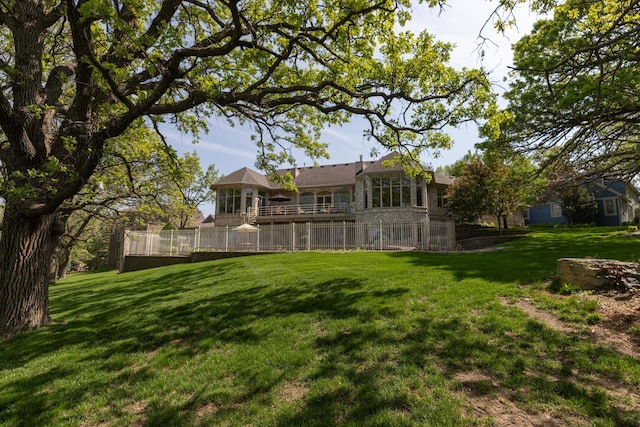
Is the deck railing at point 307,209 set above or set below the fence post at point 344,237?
above

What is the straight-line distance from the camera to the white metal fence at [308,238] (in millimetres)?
19766

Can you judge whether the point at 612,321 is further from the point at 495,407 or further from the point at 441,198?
the point at 441,198

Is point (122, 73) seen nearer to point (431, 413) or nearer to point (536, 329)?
point (431, 413)

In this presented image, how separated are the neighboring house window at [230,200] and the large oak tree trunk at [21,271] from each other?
2443 cm

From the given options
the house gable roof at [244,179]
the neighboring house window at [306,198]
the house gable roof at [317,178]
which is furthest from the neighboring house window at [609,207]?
the house gable roof at [244,179]

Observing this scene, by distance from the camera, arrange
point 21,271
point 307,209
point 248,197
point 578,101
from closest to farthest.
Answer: point 21,271 < point 578,101 < point 248,197 < point 307,209

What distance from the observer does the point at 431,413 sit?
3.63 metres

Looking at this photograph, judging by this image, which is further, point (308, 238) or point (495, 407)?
point (308, 238)

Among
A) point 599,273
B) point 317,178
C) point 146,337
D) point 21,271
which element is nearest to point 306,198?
point 317,178

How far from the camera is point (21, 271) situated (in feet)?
23.9

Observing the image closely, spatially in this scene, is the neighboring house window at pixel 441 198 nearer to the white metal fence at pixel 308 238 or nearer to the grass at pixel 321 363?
the white metal fence at pixel 308 238

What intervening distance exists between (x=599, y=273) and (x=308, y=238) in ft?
50.4

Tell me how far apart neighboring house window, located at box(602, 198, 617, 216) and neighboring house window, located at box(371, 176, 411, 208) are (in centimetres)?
2178

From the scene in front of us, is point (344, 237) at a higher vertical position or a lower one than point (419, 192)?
lower
